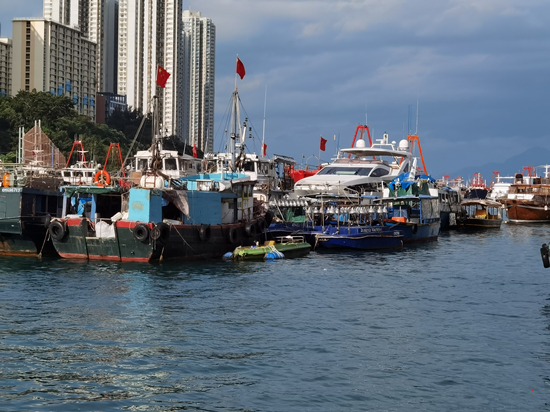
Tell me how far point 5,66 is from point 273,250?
9179 centimetres

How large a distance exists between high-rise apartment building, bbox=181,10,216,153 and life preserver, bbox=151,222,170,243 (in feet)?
422

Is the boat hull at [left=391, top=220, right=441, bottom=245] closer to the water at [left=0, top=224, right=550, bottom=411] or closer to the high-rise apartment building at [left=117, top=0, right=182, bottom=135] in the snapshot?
the water at [left=0, top=224, right=550, bottom=411]

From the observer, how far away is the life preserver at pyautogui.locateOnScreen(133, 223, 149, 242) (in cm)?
3292

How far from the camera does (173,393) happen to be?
15.6 metres

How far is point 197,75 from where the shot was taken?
171m

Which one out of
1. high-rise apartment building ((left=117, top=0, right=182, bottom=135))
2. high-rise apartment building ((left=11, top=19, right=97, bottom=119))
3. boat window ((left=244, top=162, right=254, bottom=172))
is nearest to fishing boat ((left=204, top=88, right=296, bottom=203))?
boat window ((left=244, top=162, right=254, bottom=172))

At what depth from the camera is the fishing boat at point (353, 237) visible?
4241 cm

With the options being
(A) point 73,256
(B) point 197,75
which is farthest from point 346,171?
(B) point 197,75

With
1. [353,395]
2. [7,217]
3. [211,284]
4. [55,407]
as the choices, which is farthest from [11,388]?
[7,217]

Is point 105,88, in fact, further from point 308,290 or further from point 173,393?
point 173,393

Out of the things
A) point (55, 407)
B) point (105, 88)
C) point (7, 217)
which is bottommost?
point (55, 407)

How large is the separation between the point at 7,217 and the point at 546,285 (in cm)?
2466

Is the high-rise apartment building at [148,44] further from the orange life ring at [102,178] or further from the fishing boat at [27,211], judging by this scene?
the fishing boat at [27,211]

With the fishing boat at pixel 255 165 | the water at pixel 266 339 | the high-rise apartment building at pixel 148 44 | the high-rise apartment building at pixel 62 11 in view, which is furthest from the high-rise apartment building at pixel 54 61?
the water at pixel 266 339
